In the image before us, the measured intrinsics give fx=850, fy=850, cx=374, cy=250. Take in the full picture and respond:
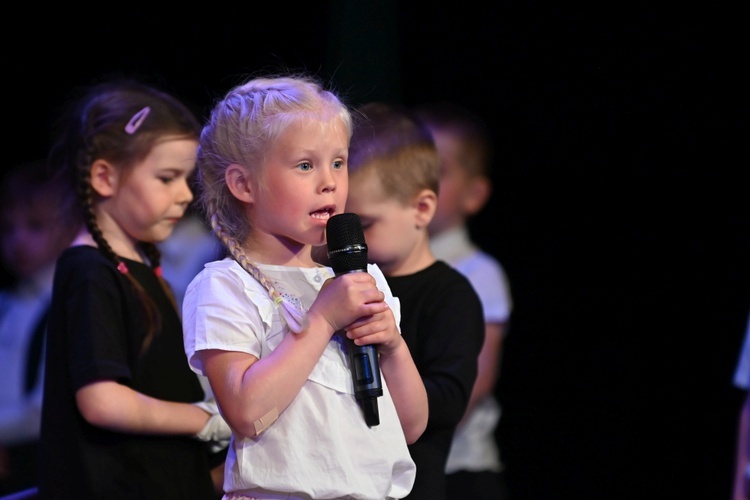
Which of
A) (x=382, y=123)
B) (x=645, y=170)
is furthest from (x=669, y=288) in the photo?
(x=382, y=123)

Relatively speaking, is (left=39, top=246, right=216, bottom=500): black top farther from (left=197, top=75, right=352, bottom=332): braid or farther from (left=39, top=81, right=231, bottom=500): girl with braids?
(left=197, top=75, right=352, bottom=332): braid

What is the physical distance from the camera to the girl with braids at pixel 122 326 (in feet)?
5.95

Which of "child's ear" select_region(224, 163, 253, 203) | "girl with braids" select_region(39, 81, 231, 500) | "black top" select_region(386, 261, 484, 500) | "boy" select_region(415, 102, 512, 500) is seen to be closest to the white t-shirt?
"child's ear" select_region(224, 163, 253, 203)

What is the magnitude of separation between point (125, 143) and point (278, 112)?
0.73m

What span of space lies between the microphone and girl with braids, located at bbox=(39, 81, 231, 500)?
65cm

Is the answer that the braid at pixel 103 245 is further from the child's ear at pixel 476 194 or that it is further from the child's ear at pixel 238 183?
the child's ear at pixel 476 194

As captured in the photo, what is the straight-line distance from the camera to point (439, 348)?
178cm

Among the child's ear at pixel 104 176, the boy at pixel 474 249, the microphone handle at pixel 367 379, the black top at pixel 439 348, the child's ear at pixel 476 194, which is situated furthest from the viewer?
the child's ear at pixel 476 194

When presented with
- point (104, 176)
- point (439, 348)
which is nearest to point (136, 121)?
point (104, 176)

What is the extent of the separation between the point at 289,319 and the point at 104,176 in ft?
2.96

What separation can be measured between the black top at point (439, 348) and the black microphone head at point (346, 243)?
1.50 ft

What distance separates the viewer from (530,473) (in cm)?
289

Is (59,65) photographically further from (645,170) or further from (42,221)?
(645,170)

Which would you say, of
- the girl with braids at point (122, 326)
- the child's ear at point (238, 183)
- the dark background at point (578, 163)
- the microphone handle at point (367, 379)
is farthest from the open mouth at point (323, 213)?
the dark background at point (578, 163)
